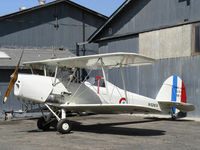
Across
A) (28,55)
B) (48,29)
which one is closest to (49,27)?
(48,29)

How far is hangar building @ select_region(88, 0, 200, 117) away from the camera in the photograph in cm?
1473

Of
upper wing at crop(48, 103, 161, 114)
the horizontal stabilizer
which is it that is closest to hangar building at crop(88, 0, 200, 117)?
the horizontal stabilizer

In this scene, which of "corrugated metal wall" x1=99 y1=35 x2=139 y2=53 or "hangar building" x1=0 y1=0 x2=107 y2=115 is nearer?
"corrugated metal wall" x1=99 y1=35 x2=139 y2=53

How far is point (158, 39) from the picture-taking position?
16.5 metres

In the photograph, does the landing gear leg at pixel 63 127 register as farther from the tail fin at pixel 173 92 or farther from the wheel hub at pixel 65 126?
the tail fin at pixel 173 92

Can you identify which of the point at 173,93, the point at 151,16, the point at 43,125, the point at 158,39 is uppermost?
the point at 151,16

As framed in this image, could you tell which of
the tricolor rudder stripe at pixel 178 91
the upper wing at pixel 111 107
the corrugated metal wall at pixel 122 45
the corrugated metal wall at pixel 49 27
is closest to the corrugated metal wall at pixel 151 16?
the corrugated metal wall at pixel 122 45

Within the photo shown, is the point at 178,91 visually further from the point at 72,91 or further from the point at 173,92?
the point at 72,91

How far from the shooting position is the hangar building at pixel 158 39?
14.7 meters

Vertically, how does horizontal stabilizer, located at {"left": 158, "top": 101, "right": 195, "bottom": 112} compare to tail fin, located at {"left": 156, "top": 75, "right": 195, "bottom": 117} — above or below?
below

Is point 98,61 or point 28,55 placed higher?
point 28,55

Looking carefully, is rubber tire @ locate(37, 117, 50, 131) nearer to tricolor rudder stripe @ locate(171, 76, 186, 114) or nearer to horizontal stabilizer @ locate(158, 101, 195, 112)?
horizontal stabilizer @ locate(158, 101, 195, 112)

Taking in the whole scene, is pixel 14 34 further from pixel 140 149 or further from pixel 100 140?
pixel 140 149

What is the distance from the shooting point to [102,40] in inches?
787
